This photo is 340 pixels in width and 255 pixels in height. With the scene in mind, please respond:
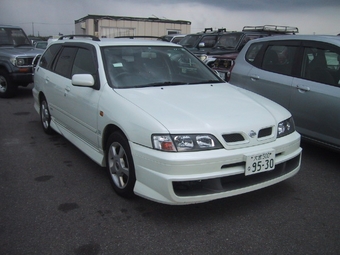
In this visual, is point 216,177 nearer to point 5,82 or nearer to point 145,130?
point 145,130

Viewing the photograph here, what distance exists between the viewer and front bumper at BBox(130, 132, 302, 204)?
2855mm

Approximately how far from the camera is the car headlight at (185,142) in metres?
2.92

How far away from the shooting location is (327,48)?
463 cm

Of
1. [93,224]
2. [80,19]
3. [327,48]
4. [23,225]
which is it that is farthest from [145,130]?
[80,19]

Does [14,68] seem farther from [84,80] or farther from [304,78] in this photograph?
[304,78]

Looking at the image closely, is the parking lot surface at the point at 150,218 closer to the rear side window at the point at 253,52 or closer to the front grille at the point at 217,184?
the front grille at the point at 217,184

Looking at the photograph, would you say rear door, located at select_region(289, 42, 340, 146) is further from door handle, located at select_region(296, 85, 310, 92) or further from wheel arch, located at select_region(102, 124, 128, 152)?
wheel arch, located at select_region(102, 124, 128, 152)

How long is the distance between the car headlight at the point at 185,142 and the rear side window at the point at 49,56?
10.4ft

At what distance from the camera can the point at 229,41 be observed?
11.6 metres

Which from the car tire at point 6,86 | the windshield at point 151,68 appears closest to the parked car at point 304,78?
the windshield at point 151,68

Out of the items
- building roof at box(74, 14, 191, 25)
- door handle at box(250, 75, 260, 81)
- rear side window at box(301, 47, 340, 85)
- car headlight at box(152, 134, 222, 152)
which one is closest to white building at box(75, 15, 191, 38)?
building roof at box(74, 14, 191, 25)

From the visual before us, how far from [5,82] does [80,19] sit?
23576 millimetres

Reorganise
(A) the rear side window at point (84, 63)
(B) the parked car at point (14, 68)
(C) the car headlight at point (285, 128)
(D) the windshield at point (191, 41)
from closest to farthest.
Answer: (C) the car headlight at point (285, 128) → (A) the rear side window at point (84, 63) → (B) the parked car at point (14, 68) → (D) the windshield at point (191, 41)

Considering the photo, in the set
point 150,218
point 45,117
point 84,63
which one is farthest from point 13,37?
point 150,218
